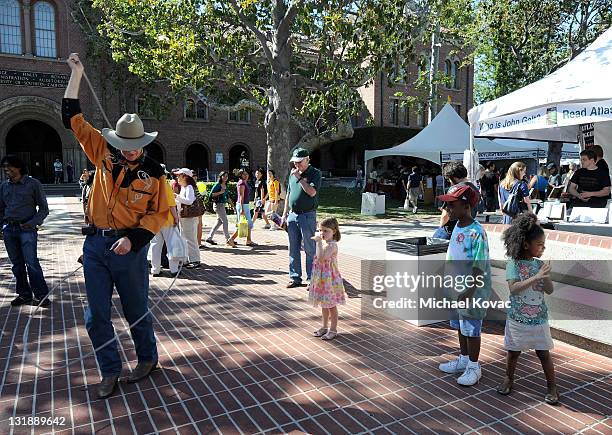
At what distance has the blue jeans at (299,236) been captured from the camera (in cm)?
650

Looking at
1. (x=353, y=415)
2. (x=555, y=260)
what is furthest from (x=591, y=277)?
(x=353, y=415)

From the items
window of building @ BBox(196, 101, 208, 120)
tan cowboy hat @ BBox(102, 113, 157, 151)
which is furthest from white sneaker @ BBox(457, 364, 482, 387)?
window of building @ BBox(196, 101, 208, 120)

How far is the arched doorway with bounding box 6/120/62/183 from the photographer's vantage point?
31.6m

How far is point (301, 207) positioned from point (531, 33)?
19696 millimetres

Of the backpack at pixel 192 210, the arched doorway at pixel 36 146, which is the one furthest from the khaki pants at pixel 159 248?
the arched doorway at pixel 36 146

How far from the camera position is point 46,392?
3.64 m

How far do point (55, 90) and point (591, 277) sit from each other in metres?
31.1

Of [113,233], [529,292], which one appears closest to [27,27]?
[113,233]

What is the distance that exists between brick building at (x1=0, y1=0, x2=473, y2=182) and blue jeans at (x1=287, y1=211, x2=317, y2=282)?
17461 mm

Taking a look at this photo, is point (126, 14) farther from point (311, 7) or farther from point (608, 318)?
point (608, 318)

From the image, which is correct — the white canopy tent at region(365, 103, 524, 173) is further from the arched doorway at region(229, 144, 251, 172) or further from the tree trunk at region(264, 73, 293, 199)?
the arched doorway at region(229, 144, 251, 172)

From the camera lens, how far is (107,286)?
3.57 metres

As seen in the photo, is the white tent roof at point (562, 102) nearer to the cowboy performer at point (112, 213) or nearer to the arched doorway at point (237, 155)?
the cowboy performer at point (112, 213)

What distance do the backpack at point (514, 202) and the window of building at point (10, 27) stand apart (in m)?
30.7
